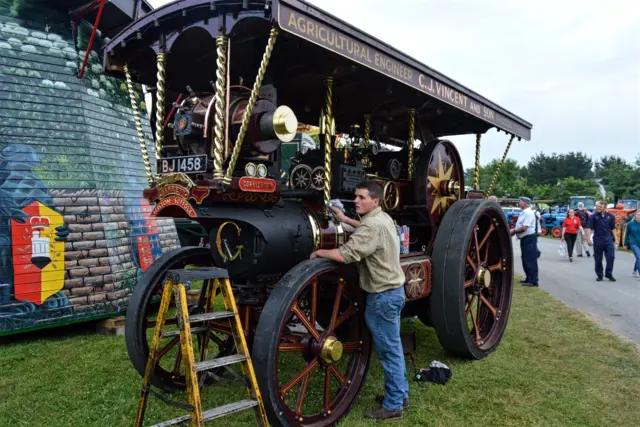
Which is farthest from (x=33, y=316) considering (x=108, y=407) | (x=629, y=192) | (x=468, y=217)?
(x=629, y=192)

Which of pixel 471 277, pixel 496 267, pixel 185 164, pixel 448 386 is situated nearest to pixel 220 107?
pixel 185 164

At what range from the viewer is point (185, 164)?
3.10 meters

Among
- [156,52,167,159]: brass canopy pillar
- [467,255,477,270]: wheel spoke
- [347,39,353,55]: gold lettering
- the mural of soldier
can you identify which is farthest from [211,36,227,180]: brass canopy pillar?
the mural of soldier

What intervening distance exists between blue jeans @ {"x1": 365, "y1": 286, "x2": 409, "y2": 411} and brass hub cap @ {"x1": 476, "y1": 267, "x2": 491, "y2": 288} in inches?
64.9

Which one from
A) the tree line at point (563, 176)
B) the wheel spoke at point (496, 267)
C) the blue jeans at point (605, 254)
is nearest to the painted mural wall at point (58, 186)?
the wheel spoke at point (496, 267)

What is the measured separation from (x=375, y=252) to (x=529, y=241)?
6368 millimetres

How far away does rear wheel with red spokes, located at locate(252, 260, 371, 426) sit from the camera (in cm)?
271

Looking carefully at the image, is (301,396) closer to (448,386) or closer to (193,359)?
(193,359)

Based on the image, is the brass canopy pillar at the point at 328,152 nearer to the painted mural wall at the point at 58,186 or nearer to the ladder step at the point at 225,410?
the ladder step at the point at 225,410

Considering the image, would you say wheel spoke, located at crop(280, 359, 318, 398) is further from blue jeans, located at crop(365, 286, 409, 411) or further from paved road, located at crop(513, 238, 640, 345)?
paved road, located at crop(513, 238, 640, 345)

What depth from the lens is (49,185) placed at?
18.0 feet

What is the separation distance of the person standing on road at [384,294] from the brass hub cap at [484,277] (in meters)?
1.66

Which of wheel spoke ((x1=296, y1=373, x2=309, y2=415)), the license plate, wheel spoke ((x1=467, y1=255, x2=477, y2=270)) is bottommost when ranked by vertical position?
wheel spoke ((x1=296, y1=373, x2=309, y2=415))

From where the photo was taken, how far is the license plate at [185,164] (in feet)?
9.84
